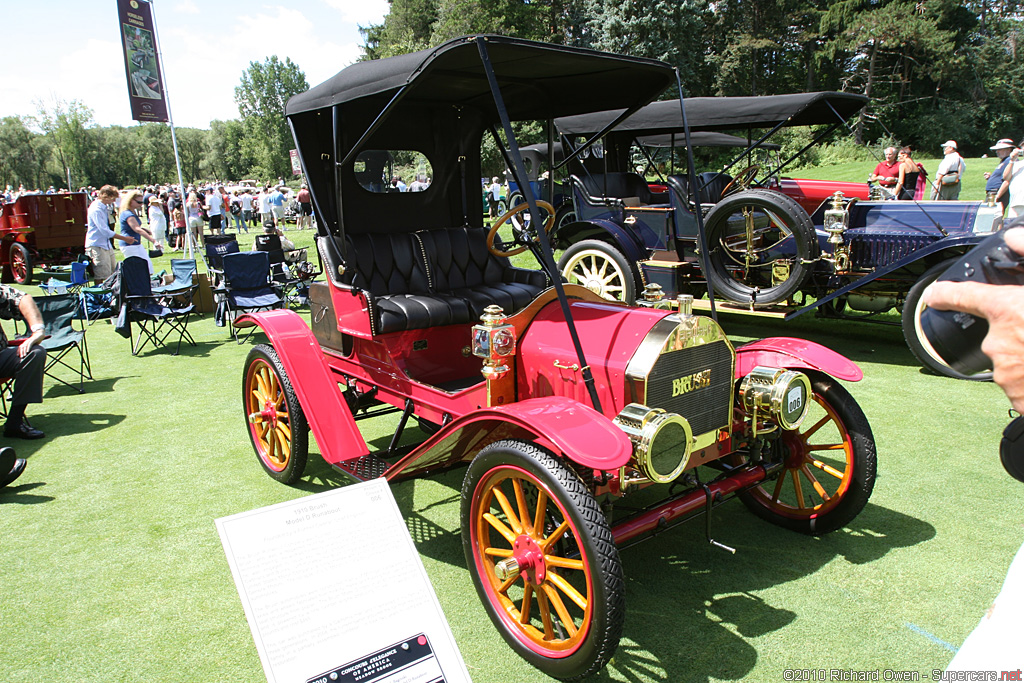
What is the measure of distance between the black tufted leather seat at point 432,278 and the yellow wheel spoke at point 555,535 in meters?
1.61

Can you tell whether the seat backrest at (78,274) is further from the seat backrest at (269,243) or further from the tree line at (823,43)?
the tree line at (823,43)

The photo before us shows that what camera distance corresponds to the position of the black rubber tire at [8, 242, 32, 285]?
1270cm

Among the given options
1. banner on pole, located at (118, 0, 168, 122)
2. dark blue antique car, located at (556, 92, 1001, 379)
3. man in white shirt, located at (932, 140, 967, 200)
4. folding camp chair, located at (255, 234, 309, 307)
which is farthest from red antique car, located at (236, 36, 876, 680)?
man in white shirt, located at (932, 140, 967, 200)

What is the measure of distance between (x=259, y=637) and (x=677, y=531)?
2369mm

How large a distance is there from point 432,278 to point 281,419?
1.28 metres

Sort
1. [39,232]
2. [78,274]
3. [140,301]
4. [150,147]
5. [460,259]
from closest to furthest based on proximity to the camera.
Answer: [460,259], [140,301], [78,274], [39,232], [150,147]

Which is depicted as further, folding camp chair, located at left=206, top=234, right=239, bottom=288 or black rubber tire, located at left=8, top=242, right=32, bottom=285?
black rubber tire, located at left=8, top=242, right=32, bottom=285

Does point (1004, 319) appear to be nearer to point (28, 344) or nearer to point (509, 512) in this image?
point (509, 512)

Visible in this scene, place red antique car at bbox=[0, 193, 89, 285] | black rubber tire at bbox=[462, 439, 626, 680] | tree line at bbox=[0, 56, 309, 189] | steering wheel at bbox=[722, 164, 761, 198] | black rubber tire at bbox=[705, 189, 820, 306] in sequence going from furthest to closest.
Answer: tree line at bbox=[0, 56, 309, 189] → red antique car at bbox=[0, 193, 89, 285] → steering wheel at bbox=[722, 164, 761, 198] → black rubber tire at bbox=[705, 189, 820, 306] → black rubber tire at bbox=[462, 439, 626, 680]

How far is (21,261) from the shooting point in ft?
43.2

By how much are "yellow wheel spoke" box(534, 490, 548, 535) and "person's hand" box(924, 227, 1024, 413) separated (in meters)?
1.54

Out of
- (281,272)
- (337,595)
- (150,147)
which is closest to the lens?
(337,595)

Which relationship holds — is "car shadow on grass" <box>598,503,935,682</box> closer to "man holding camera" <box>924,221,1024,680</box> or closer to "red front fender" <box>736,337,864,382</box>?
"red front fender" <box>736,337,864,382</box>

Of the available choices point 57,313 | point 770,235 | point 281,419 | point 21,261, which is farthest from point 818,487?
point 21,261
